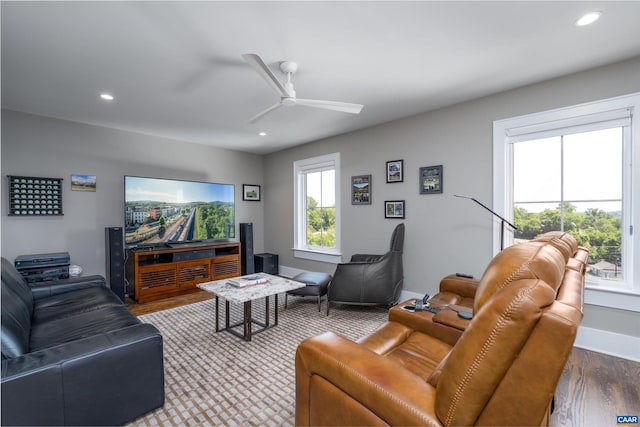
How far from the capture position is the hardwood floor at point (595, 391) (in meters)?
1.66

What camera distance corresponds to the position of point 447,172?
3.33m

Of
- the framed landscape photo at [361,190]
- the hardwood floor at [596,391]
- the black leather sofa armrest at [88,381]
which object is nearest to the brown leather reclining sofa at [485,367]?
the black leather sofa armrest at [88,381]

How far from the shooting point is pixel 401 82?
2.71 metres

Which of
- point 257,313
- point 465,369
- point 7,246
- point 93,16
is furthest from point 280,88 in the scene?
point 7,246

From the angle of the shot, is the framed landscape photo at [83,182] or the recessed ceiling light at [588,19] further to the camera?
the framed landscape photo at [83,182]

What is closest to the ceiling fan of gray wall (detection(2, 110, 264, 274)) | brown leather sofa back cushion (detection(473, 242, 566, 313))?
brown leather sofa back cushion (detection(473, 242, 566, 313))

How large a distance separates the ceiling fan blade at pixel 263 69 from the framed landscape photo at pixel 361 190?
7.13ft

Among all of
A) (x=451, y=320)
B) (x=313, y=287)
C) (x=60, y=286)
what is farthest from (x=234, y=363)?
(x=60, y=286)

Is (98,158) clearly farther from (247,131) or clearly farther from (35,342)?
(35,342)

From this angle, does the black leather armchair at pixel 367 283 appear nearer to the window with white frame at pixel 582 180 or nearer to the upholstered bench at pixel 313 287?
the upholstered bench at pixel 313 287

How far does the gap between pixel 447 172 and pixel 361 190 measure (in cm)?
126

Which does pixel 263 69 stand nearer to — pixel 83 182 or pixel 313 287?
pixel 313 287

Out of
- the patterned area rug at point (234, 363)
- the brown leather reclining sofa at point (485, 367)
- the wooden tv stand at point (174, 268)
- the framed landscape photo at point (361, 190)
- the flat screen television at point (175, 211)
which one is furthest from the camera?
the framed landscape photo at point (361, 190)

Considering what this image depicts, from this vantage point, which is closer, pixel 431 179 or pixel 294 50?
pixel 294 50
